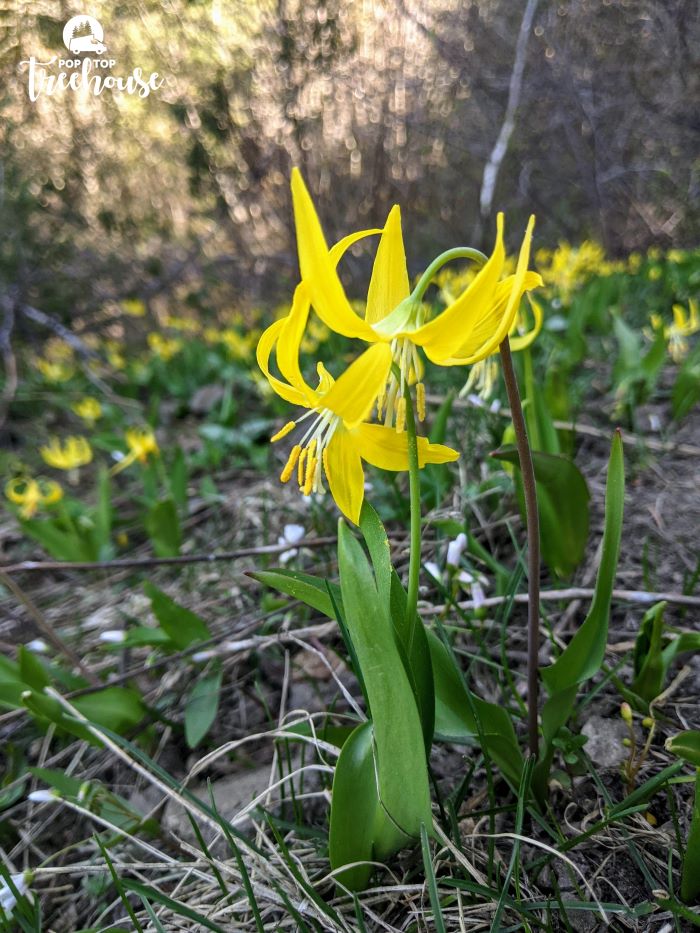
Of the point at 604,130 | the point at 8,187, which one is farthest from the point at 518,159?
the point at 8,187

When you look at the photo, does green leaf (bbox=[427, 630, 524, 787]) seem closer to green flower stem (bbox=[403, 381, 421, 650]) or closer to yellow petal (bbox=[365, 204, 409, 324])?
green flower stem (bbox=[403, 381, 421, 650])

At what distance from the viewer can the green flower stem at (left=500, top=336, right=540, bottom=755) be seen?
863mm

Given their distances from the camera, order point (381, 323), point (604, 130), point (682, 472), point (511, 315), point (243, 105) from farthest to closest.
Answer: point (604, 130)
point (243, 105)
point (682, 472)
point (381, 323)
point (511, 315)

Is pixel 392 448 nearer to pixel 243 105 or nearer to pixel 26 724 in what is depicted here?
pixel 26 724

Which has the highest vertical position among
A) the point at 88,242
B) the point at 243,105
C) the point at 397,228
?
the point at 243,105

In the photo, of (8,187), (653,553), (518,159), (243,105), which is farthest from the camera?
(518,159)

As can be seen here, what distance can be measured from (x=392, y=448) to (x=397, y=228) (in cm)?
30

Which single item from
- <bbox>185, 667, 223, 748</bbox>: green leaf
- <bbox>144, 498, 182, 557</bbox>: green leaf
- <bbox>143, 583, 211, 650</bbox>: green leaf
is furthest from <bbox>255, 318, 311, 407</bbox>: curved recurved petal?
<bbox>144, 498, 182, 557</bbox>: green leaf

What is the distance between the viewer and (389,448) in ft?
2.86

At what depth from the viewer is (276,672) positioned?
1.64m

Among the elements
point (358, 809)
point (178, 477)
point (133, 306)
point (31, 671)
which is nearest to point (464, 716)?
point (358, 809)

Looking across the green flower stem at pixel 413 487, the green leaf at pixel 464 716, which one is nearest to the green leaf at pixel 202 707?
the green leaf at pixel 464 716

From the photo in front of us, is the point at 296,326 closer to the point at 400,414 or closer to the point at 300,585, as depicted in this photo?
the point at 400,414

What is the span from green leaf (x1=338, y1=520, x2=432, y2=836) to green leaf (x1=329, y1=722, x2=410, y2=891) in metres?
0.05
